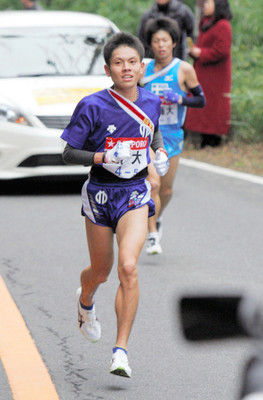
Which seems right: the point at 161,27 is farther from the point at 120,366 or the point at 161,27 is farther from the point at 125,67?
the point at 120,366

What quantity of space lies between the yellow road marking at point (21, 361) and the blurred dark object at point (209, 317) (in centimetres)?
271

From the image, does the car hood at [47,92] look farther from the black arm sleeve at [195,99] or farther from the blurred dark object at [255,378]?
the blurred dark object at [255,378]

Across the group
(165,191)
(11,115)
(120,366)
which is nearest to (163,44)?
(165,191)

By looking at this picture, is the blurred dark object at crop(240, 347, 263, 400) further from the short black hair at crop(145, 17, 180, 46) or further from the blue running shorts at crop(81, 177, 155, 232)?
the short black hair at crop(145, 17, 180, 46)

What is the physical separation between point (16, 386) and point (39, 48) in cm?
689

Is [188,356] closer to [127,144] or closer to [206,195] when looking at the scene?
[127,144]

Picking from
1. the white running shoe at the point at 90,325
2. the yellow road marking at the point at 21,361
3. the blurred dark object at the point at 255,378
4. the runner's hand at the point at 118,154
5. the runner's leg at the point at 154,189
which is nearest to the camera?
the blurred dark object at the point at 255,378

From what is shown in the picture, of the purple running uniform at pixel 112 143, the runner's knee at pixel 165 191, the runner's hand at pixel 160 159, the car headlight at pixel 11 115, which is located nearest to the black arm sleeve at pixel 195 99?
the runner's knee at pixel 165 191

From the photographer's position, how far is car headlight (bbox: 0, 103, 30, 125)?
945 cm

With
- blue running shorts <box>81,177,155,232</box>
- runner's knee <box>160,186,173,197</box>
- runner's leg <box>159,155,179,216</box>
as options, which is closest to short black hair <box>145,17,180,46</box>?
runner's leg <box>159,155,179,216</box>

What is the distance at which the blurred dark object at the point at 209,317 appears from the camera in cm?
128

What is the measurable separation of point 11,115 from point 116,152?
210 inches

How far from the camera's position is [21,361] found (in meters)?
4.42

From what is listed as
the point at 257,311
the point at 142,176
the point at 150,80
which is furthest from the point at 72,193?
the point at 257,311
